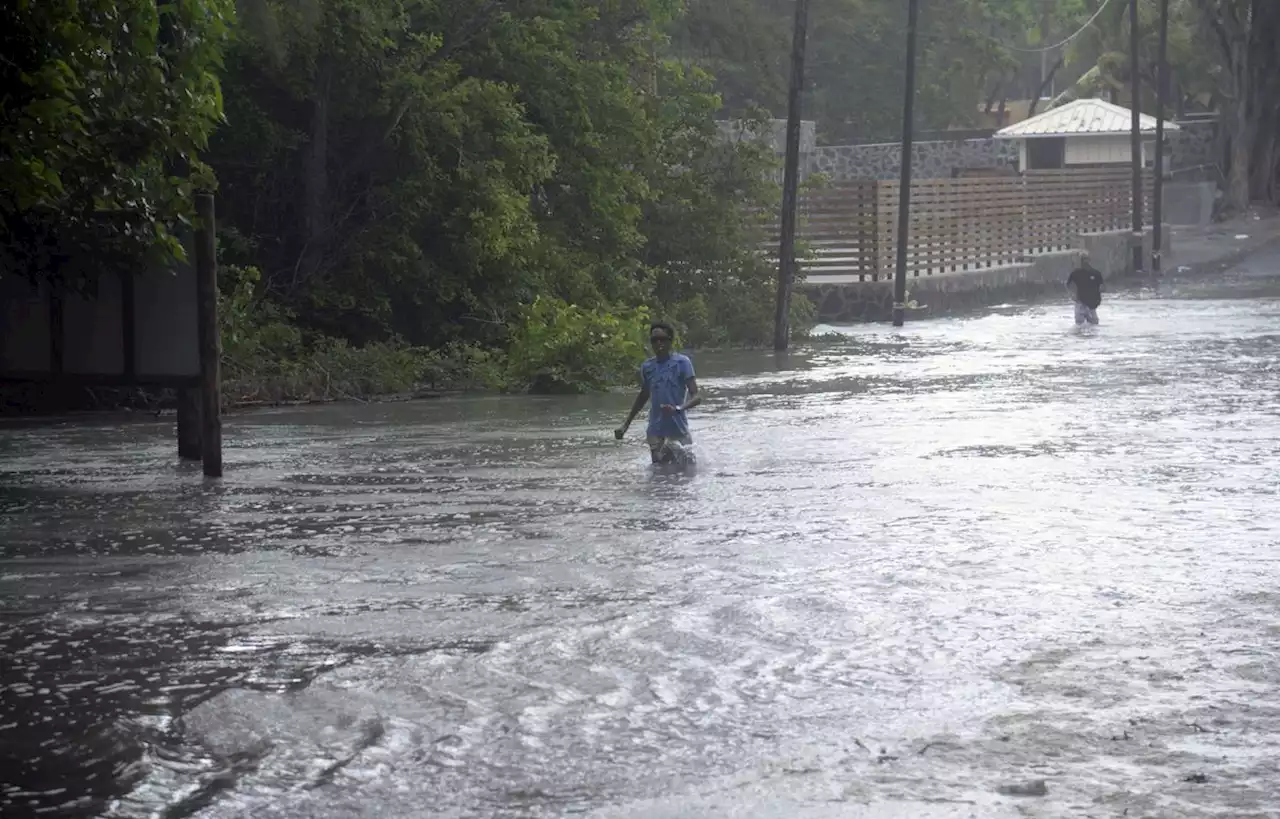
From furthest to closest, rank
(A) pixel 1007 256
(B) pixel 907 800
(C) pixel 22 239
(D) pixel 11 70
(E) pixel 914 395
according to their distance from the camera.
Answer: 1. (A) pixel 1007 256
2. (E) pixel 914 395
3. (C) pixel 22 239
4. (D) pixel 11 70
5. (B) pixel 907 800

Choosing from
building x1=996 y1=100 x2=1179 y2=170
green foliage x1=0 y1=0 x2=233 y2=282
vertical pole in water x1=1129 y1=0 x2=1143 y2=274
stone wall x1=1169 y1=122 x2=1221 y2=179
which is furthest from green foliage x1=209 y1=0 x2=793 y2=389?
stone wall x1=1169 y1=122 x2=1221 y2=179

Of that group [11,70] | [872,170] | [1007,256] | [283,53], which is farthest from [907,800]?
[872,170]

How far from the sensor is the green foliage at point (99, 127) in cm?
1366

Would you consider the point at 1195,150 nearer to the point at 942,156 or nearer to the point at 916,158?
the point at 942,156

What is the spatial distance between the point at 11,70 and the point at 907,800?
30.1 ft

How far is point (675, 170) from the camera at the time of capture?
3453 cm

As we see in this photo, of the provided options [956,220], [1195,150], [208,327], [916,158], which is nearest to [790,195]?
[956,220]

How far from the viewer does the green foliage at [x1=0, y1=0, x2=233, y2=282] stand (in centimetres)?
1366

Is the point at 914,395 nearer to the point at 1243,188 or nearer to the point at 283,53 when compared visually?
the point at 283,53

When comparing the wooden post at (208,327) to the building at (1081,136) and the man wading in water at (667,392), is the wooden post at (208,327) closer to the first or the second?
the man wading in water at (667,392)

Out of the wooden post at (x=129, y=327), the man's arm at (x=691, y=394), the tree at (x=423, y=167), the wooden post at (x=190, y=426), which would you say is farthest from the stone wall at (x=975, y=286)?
the wooden post at (x=129, y=327)

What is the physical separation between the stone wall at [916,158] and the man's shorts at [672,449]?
46.4 meters

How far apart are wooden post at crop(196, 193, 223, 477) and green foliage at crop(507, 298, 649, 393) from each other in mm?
8954

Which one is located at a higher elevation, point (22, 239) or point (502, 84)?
point (502, 84)
